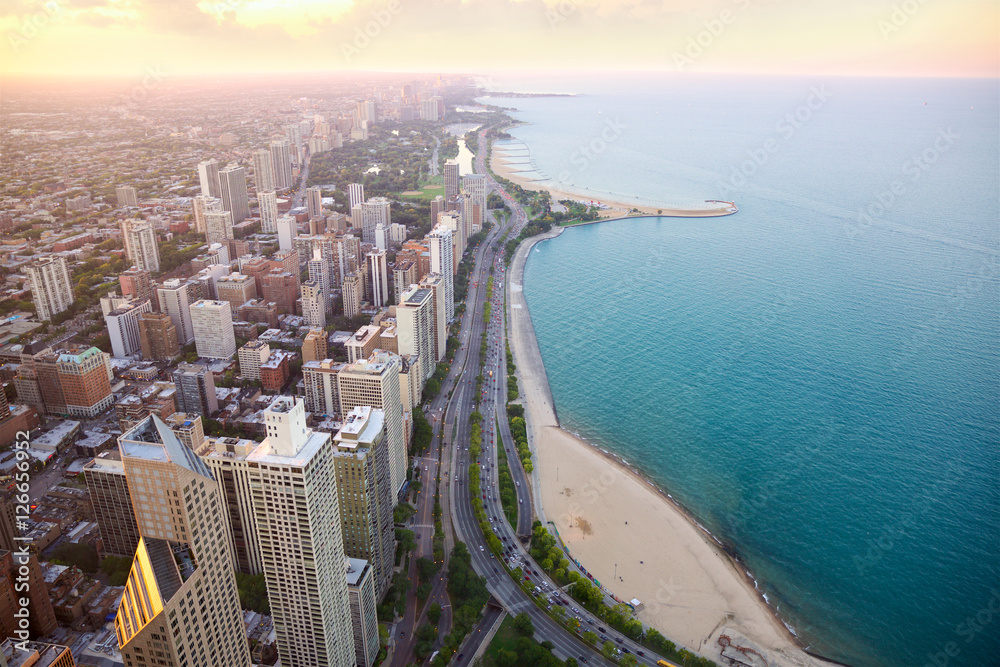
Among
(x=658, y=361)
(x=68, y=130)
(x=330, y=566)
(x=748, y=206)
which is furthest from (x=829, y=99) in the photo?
(x=330, y=566)

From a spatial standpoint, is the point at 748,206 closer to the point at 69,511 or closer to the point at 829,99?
the point at 69,511

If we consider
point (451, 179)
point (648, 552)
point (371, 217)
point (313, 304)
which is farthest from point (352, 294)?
point (451, 179)

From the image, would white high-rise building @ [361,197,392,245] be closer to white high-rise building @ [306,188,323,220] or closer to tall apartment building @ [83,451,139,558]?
white high-rise building @ [306,188,323,220]

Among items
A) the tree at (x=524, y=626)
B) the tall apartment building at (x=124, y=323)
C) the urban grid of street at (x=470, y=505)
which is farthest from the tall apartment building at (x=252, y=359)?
the tree at (x=524, y=626)

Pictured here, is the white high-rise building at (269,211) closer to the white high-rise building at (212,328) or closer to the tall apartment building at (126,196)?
the tall apartment building at (126,196)

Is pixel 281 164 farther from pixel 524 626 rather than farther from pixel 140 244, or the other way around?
pixel 524 626
